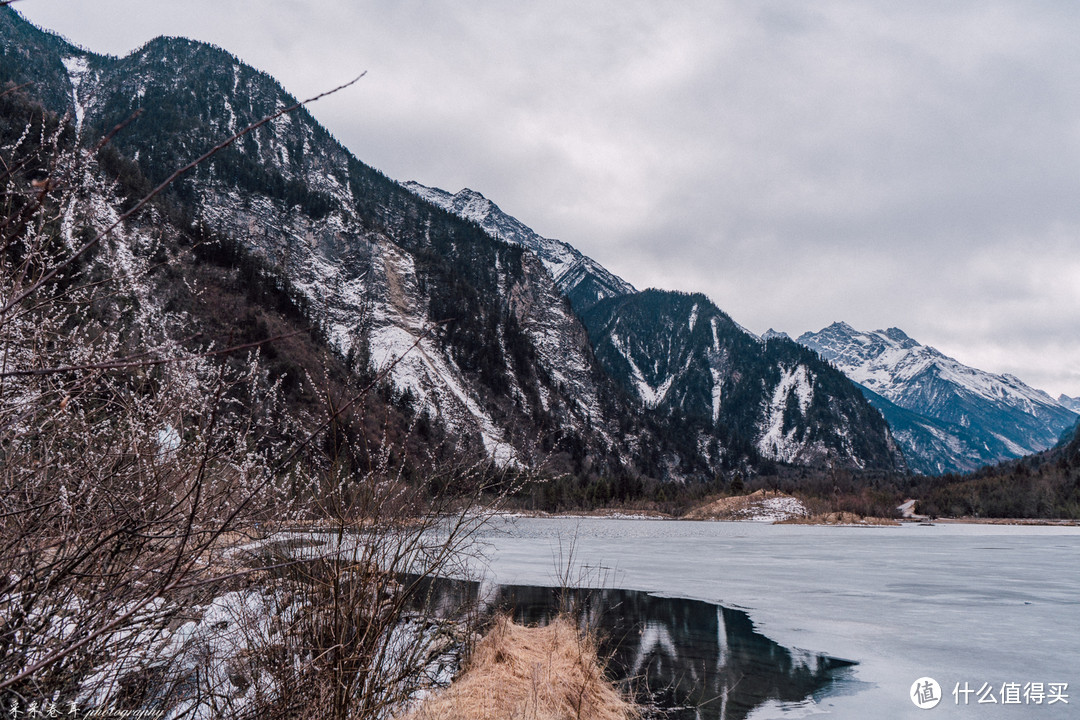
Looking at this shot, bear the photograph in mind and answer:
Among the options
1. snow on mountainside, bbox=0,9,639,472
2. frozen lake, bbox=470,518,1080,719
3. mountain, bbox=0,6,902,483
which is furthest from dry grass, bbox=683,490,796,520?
frozen lake, bbox=470,518,1080,719

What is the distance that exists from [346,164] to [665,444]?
339ft

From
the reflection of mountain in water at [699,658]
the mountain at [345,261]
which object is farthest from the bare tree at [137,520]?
the mountain at [345,261]

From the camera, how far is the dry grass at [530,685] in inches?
235

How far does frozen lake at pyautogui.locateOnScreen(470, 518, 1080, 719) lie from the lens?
259 inches

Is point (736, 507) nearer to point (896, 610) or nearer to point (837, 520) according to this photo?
point (837, 520)

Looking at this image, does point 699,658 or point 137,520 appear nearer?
point 137,520

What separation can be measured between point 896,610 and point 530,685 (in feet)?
25.5

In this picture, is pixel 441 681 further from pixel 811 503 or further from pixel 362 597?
pixel 811 503

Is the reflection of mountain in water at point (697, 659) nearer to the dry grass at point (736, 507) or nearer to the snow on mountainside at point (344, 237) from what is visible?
the dry grass at point (736, 507)

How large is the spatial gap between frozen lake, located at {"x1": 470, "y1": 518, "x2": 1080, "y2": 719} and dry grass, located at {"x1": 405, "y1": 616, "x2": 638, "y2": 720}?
3.04ft

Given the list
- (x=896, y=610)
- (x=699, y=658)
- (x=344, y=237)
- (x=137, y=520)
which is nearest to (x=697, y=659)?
(x=699, y=658)

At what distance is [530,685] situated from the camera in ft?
21.7

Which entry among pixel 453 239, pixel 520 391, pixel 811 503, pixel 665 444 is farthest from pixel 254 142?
pixel 811 503

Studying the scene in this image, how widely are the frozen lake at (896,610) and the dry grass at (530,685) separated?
93 cm
